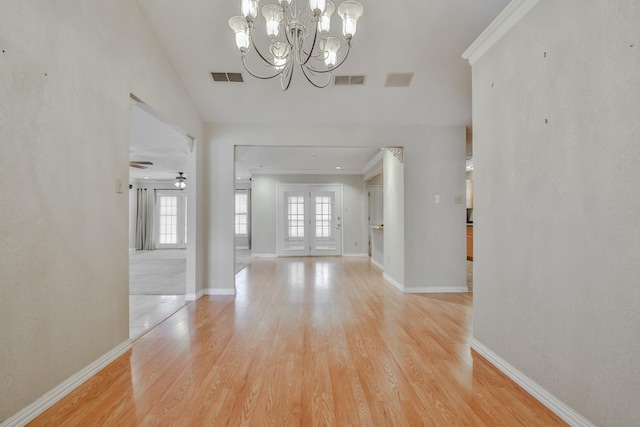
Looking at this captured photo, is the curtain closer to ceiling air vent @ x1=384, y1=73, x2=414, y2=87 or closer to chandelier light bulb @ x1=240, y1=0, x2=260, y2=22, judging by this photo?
ceiling air vent @ x1=384, y1=73, x2=414, y2=87

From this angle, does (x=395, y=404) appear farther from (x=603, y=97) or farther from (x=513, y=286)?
(x=603, y=97)

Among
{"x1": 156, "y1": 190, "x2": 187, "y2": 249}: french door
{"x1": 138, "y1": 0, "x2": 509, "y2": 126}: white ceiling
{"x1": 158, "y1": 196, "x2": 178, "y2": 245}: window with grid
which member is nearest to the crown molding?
{"x1": 156, "y1": 190, "x2": 187, "y2": 249}: french door

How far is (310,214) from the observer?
8.59 metres

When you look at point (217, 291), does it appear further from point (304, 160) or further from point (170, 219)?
point (170, 219)

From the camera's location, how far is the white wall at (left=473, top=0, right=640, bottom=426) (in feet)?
4.42

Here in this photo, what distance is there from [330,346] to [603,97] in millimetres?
2354

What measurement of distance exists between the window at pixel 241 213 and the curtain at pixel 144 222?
9.54 ft

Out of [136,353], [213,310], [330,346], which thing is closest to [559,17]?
[330,346]

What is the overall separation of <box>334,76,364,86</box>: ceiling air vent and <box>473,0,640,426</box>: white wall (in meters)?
1.52

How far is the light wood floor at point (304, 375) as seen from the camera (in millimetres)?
1652

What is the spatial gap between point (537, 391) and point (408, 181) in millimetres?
2973

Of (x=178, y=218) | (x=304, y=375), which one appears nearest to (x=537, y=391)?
(x=304, y=375)

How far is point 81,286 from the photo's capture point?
203 cm

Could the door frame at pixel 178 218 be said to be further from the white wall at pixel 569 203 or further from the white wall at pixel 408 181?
the white wall at pixel 569 203
